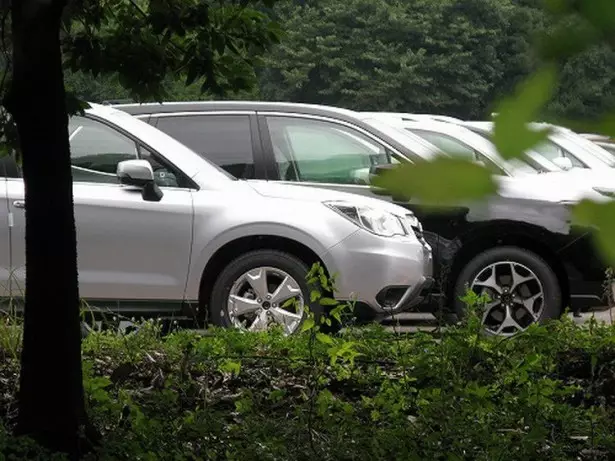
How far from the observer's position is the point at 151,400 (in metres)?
4.31

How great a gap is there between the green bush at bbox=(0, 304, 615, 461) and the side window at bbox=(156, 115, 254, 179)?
3.22 metres

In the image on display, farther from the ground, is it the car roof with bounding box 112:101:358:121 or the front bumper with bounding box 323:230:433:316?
the car roof with bounding box 112:101:358:121

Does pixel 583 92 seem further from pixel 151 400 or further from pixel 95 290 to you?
pixel 95 290

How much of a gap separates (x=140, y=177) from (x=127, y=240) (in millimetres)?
415

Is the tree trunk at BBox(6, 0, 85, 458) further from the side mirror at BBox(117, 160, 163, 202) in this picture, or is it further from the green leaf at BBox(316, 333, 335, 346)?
the side mirror at BBox(117, 160, 163, 202)

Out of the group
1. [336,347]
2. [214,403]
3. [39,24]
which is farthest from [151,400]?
[39,24]

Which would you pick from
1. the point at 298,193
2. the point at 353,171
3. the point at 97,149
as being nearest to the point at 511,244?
the point at 353,171

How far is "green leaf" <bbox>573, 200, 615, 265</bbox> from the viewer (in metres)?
0.85

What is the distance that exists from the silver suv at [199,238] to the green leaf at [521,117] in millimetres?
6896

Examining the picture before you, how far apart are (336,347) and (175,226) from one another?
320 centimetres

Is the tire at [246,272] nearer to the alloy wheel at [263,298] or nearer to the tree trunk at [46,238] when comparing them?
the alloy wheel at [263,298]

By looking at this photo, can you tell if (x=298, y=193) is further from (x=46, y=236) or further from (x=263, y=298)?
(x=46, y=236)

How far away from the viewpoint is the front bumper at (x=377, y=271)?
311 inches

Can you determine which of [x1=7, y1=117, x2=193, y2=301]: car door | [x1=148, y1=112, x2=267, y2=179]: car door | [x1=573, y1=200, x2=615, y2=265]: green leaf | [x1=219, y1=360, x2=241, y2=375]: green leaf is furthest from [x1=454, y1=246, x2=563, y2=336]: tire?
[x1=573, y1=200, x2=615, y2=265]: green leaf
